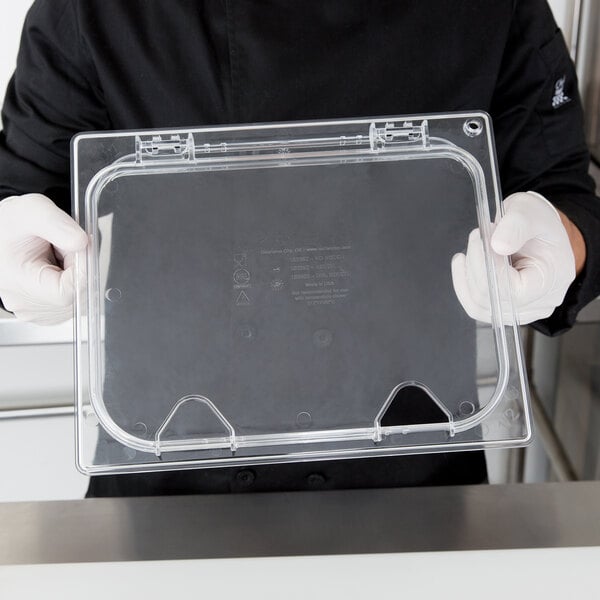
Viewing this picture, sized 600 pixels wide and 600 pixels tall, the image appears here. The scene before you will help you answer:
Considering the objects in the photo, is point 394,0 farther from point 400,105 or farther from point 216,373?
point 216,373

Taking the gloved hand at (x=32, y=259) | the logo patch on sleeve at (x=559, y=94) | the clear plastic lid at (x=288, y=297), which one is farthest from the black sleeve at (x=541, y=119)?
the gloved hand at (x=32, y=259)

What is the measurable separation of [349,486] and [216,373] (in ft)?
0.84

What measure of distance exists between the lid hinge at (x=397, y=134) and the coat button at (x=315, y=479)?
13.3 inches

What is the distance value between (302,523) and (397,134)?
1.04ft

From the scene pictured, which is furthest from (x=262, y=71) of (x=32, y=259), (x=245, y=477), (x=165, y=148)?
(x=245, y=477)

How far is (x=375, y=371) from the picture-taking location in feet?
1.84

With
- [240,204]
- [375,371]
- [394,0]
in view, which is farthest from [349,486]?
[394,0]

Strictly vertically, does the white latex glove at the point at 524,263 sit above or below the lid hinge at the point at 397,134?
below

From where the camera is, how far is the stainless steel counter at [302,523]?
1.68ft

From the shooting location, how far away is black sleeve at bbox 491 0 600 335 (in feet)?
2.40

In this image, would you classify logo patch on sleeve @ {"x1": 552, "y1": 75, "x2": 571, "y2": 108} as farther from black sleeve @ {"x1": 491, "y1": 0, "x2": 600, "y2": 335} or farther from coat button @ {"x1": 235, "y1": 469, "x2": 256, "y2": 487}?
coat button @ {"x1": 235, "y1": 469, "x2": 256, "y2": 487}

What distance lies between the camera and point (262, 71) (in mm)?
694

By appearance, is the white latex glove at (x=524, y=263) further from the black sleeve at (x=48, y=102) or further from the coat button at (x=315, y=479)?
the black sleeve at (x=48, y=102)

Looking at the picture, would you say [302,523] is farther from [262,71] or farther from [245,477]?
[262,71]
